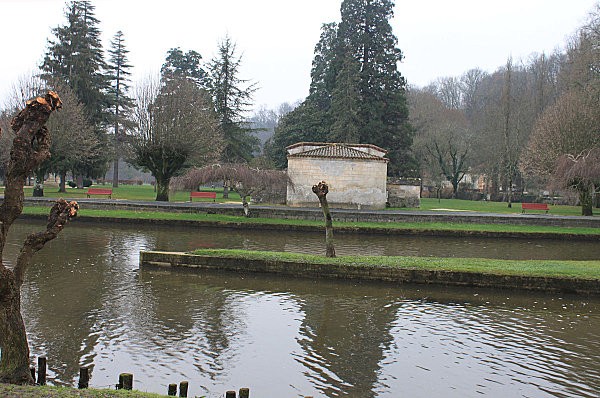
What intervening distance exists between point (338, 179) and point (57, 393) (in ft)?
102

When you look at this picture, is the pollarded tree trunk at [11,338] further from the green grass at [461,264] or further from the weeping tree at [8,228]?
the green grass at [461,264]

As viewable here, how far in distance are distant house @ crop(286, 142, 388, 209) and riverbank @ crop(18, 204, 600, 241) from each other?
294 inches

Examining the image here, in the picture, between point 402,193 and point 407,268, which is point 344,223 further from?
point 407,268

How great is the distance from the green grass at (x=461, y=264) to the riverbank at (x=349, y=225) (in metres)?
10.7

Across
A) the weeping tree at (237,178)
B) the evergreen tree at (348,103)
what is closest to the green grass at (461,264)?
the weeping tree at (237,178)

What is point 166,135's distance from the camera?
1428 inches

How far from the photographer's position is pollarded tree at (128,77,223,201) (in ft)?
119

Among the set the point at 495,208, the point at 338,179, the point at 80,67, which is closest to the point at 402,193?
the point at 338,179

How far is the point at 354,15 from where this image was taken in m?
50.2

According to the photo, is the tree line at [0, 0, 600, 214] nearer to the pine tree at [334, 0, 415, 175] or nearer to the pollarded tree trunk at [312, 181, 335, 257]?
the pine tree at [334, 0, 415, 175]

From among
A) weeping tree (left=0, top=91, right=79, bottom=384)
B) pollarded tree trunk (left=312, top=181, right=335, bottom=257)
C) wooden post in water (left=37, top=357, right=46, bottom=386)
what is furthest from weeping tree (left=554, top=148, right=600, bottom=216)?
wooden post in water (left=37, top=357, right=46, bottom=386)

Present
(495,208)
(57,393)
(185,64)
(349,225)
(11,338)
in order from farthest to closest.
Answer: (185,64) < (495,208) < (349,225) < (11,338) < (57,393)

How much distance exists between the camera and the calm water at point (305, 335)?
750cm

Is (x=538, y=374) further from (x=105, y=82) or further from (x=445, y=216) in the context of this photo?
(x=105, y=82)
